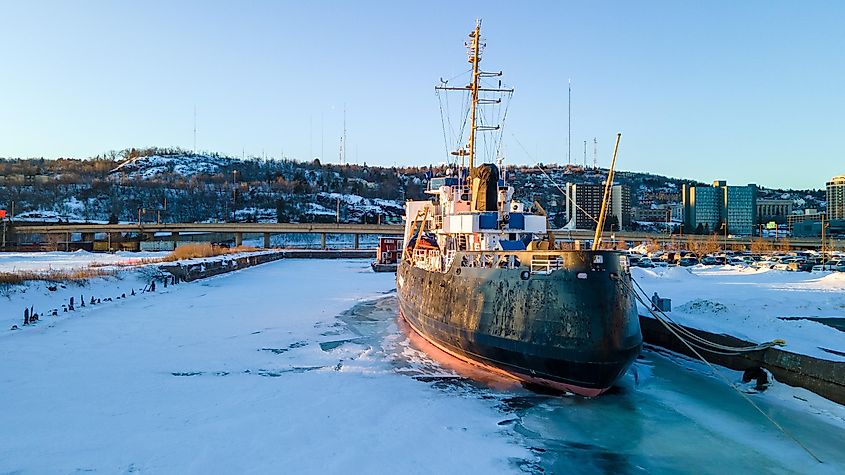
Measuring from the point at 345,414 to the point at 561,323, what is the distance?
16.3 feet

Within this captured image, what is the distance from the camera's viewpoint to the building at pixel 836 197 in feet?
593

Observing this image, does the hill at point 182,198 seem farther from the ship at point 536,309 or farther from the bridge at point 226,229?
the ship at point 536,309

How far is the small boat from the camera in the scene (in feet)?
165

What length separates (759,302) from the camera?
21.5 metres

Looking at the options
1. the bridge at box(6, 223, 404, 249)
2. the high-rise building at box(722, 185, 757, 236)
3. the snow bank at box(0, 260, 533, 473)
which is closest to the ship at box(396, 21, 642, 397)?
the snow bank at box(0, 260, 533, 473)

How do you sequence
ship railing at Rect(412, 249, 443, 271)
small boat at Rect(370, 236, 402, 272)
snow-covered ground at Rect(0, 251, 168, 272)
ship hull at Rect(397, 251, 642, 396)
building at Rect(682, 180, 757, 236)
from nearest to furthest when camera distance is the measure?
ship hull at Rect(397, 251, 642, 396) < ship railing at Rect(412, 249, 443, 271) < snow-covered ground at Rect(0, 251, 168, 272) < small boat at Rect(370, 236, 402, 272) < building at Rect(682, 180, 757, 236)

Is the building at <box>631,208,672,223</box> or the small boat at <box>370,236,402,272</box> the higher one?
the building at <box>631,208,672,223</box>

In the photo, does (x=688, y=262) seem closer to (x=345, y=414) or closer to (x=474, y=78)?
(x=474, y=78)

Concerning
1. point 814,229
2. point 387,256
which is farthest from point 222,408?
point 814,229

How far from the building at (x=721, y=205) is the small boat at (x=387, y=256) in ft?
473

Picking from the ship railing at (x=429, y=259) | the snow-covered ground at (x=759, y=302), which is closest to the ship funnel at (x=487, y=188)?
the ship railing at (x=429, y=259)

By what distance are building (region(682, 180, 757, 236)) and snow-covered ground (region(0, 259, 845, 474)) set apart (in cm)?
17651

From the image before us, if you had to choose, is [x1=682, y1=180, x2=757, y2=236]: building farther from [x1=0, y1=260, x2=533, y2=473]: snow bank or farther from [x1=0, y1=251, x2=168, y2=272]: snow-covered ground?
[x1=0, y1=260, x2=533, y2=473]: snow bank

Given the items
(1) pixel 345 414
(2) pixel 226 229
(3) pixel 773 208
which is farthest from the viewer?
(3) pixel 773 208
